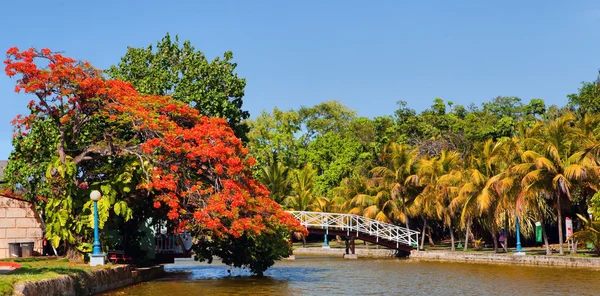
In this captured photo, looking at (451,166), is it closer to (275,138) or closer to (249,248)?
(249,248)

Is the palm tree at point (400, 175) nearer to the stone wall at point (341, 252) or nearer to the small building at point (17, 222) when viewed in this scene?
the stone wall at point (341, 252)

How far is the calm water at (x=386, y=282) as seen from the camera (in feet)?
85.9

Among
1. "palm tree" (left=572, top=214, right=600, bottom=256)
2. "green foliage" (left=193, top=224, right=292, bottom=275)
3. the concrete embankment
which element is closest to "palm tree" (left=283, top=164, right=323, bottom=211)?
"palm tree" (left=572, top=214, right=600, bottom=256)

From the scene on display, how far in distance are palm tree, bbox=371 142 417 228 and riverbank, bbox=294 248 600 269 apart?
3.30 meters

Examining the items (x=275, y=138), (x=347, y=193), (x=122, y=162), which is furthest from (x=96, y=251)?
(x=275, y=138)

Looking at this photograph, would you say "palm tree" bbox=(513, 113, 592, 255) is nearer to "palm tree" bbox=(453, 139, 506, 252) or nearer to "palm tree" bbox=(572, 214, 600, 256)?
"palm tree" bbox=(572, 214, 600, 256)

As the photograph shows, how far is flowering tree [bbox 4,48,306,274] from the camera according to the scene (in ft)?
89.5

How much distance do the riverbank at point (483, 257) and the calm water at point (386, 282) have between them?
1116mm

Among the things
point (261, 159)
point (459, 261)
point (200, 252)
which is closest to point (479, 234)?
point (459, 261)

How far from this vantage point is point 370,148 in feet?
243

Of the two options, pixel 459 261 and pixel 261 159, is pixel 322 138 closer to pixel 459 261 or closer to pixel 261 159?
pixel 261 159

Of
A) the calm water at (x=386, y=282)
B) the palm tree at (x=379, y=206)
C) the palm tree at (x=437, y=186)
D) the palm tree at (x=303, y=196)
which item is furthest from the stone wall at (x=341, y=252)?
the calm water at (x=386, y=282)

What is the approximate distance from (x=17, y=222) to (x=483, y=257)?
2312cm

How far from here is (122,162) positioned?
30266 millimetres
